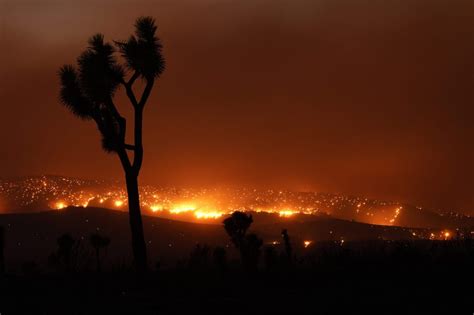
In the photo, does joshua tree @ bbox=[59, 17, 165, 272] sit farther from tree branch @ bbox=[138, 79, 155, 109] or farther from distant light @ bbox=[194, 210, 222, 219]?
distant light @ bbox=[194, 210, 222, 219]

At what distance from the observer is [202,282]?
1598cm

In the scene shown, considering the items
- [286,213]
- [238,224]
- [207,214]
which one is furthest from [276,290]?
[286,213]

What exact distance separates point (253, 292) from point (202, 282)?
231cm

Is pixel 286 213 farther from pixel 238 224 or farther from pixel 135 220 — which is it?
pixel 135 220

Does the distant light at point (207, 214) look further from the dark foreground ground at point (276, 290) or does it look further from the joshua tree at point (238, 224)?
the dark foreground ground at point (276, 290)

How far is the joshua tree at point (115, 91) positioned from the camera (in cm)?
1914

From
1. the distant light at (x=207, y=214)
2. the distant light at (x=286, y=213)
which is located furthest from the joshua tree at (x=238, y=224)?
the distant light at (x=286, y=213)

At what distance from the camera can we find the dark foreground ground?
39.6 feet

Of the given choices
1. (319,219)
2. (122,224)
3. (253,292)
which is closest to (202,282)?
(253,292)

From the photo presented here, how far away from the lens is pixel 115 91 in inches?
778

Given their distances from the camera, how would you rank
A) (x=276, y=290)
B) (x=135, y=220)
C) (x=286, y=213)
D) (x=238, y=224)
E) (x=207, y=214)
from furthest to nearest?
(x=286, y=213) → (x=207, y=214) → (x=238, y=224) → (x=135, y=220) → (x=276, y=290)

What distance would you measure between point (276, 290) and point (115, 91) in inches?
336

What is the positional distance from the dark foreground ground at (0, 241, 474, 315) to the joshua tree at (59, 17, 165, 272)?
2659mm

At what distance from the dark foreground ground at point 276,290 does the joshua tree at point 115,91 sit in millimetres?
2659
